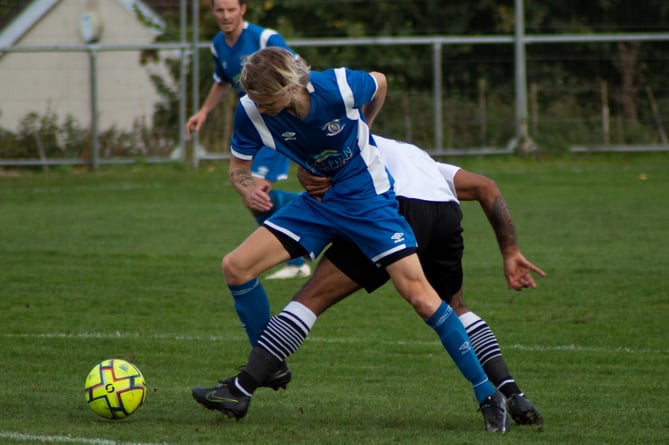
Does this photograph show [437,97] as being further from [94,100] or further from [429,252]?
[429,252]

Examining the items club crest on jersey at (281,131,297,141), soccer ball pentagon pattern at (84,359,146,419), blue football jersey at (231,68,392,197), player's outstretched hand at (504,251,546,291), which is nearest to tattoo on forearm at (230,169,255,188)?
blue football jersey at (231,68,392,197)

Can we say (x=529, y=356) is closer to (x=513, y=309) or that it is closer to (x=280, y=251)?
(x=513, y=309)

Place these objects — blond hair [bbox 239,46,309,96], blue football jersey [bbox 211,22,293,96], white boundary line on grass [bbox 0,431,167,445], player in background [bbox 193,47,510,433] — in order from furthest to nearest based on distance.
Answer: blue football jersey [bbox 211,22,293,96] → player in background [bbox 193,47,510,433] → blond hair [bbox 239,46,309,96] → white boundary line on grass [bbox 0,431,167,445]

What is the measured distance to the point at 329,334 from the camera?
812cm

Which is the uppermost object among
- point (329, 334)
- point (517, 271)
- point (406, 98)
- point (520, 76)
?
point (517, 271)

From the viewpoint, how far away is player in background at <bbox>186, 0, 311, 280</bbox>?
980 cm

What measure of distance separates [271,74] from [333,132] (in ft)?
1.46

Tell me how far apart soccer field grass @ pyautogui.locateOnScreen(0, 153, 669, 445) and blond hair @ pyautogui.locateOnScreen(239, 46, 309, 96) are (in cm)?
158

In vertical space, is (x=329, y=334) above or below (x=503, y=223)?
below

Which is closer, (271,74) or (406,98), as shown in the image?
(271,74)

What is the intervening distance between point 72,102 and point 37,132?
78 centimetres

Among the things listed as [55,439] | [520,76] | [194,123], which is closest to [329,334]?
[194,123]

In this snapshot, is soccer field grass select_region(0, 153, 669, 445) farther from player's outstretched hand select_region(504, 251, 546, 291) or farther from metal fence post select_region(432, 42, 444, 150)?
metal fence post select_region(432, 42, 444, 150)

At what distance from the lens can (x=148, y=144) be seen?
19.8m
